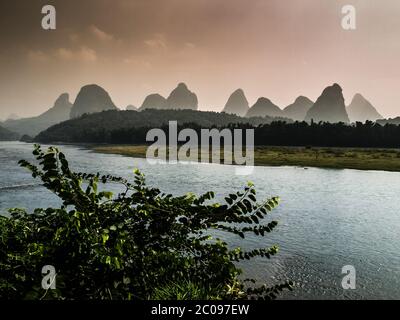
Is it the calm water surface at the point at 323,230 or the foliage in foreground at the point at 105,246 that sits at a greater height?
the foliage in foreground at the point at 105,246

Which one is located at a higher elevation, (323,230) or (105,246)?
(105,246)

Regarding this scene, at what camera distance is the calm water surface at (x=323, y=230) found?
12.2 metres

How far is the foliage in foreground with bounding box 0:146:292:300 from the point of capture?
4742mm

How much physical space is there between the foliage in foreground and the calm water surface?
245 inches

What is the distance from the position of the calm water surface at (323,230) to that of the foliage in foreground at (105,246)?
622 cm

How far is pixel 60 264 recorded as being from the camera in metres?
4.89

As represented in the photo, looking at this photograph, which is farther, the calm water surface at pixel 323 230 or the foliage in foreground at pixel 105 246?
the calm water surface at pixel 323 230

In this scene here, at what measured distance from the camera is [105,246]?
493 cm

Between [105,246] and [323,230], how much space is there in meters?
16.0

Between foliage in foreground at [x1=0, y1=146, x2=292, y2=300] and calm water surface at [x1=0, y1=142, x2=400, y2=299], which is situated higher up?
foliage in foreground at [x1=0, y1=146, x2=292, y2=300]

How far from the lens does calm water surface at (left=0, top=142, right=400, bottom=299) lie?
1220cm

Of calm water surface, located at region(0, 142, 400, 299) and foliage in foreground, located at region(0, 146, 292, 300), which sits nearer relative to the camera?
foliage in foreground, located at region(0, 146, 292, 300)
